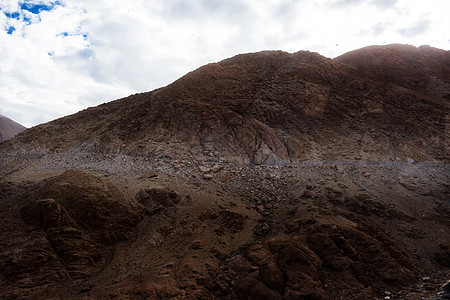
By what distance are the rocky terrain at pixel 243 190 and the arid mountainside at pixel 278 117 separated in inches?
4.3

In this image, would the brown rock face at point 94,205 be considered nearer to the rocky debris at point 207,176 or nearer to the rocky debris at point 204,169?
the rocky debris at point 207,176

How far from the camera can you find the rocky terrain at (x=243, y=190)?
246 inches

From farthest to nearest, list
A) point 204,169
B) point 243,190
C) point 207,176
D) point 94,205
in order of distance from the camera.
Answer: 1. point 204,169
2. point 207,176
3. point 243,190
4. point 94,205

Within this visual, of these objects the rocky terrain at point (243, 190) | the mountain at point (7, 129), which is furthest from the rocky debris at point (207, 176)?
the mountain at point (7, 129)

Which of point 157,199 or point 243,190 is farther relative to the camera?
point 243,190

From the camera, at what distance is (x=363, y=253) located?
705 centimetres

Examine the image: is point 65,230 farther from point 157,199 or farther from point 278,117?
point 278,117

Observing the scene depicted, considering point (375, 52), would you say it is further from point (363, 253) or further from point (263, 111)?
point (363, 253)

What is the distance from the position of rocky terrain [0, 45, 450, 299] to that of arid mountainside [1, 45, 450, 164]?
0.36 feet

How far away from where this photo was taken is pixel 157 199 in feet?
30.2

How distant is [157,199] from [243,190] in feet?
12.3

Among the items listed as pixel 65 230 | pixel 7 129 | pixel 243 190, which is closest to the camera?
pixel 65 230

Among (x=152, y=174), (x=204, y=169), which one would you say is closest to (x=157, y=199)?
(x=152, y=174)

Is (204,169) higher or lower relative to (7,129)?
lower
